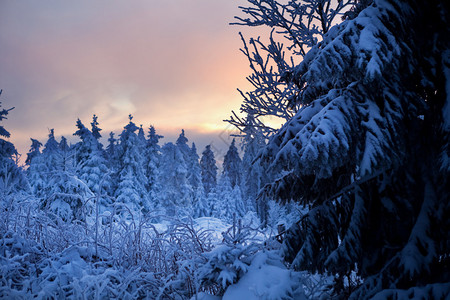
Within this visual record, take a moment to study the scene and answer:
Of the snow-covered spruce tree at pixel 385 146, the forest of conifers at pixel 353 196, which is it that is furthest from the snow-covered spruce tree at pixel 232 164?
the snow-covered spruce tree at pixel 385 146

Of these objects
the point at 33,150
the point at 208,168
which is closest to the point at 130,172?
the point at 33,150

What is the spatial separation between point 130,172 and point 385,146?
1056 inches

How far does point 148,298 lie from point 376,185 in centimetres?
248

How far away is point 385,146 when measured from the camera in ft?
6.62

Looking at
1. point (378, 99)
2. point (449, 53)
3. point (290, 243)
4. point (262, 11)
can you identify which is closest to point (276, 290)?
point (290, 243)

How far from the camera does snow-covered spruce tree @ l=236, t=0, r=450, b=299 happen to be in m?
2.01

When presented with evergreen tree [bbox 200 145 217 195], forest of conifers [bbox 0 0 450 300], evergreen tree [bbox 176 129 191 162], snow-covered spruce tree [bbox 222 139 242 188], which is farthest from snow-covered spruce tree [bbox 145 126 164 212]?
forest of conifers [bbox 0 0 450 300]

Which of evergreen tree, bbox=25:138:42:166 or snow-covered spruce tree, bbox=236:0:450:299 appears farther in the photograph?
evergreen tree, bbox=25:138:42:166

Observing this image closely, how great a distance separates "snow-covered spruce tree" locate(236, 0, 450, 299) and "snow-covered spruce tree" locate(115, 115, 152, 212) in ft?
83.2

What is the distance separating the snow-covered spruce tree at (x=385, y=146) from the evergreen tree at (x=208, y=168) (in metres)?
47.2

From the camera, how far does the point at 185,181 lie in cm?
3328

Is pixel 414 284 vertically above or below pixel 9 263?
below

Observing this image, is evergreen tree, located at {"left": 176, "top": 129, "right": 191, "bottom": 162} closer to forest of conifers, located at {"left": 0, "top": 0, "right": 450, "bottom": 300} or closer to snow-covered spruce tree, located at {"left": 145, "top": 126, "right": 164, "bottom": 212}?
snow-covered spruce tree, located at {"left": 145, "top": 126, "right": 164, "bottom": 212}

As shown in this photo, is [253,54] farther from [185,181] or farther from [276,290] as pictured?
[185,181]
